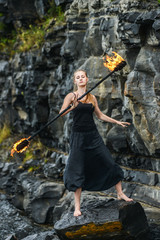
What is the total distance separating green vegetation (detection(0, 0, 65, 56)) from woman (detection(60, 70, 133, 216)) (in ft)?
17.0

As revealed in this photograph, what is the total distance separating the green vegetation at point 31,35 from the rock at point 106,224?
625 cm

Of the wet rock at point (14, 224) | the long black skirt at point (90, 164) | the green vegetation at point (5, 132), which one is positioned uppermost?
the long black skirt at point (90, 164)

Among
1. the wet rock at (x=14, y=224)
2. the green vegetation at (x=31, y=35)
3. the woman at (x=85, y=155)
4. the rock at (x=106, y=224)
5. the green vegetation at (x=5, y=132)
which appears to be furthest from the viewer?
the green vegetation at (x=5, y=132)

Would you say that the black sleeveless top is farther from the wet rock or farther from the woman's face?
the wet rock

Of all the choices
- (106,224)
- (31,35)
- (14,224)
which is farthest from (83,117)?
(31,35)

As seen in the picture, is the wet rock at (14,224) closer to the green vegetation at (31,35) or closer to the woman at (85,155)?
the woman at (85,155)

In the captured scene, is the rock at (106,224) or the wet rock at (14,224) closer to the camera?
the rock at (106,224)

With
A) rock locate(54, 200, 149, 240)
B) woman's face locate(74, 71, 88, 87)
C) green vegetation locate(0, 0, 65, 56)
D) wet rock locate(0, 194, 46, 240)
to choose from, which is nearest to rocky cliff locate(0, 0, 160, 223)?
green vegetation locate(0, 0, 65, 56)

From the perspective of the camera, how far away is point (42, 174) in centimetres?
1029

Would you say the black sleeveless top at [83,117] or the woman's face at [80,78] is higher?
the woman's face at [80,78]

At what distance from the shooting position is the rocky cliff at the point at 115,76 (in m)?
6.70

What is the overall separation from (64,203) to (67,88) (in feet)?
10.2

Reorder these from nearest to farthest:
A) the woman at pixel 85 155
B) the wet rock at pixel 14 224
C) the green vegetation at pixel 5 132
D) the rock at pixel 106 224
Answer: the rock at pixel 106 224 → the woman at pixel 85 155 → the wet rock at pixel 14 224 → the green vegetation at pixel 5 132

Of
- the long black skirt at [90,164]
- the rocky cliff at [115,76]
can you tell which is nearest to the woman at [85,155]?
the long black skirt at [90,164]
